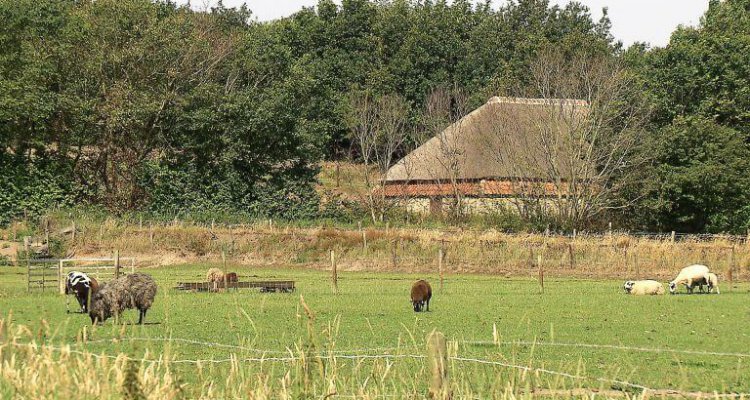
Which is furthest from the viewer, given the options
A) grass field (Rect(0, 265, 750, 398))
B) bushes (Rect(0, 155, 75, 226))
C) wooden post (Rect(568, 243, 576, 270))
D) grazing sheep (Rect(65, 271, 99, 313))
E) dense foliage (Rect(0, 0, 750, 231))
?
dense foliage (Rect(0, 0, 750, 231))

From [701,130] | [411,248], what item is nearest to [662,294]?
[411,248]

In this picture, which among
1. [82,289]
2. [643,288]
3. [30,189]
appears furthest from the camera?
[30,189]

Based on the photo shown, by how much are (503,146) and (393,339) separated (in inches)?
1675

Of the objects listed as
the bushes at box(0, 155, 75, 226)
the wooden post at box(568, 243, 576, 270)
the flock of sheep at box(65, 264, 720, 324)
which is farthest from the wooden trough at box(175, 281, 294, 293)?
the bushes at box(0, 155, 75, 226)

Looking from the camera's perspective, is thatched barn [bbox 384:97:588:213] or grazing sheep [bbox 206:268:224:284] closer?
grazing sheep [bbox 206:268:224:284]

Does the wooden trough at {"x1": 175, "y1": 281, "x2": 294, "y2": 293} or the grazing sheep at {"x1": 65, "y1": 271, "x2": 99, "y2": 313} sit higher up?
the grazing sheep at {"x1": 65, "y1": 271, "x2": 99, "y2": 313}

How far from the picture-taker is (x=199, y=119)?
5631 cm

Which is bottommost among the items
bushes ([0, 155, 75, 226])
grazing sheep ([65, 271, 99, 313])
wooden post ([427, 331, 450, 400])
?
grazing sheep ([65, 271, 99, 313])

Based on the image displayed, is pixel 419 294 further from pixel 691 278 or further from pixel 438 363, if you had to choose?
pixel 438 363

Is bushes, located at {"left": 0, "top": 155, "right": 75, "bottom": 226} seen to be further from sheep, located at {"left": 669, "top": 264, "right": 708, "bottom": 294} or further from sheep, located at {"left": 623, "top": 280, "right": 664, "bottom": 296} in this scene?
sheep, located at {"left": 669, "top": 264, "right": 708, "bottom": 294}

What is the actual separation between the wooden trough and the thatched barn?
2538cm

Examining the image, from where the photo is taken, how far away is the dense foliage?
54.0 m

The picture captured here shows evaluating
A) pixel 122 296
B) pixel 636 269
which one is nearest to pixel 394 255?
pixel 636 269

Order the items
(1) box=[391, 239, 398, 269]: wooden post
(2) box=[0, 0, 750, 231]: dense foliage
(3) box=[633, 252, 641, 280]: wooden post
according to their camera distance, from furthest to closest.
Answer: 1. (2) box=[0, 0, 750, 231]: dense foliage
2. (1) box=[391, 239, 398, 269]: wooden post
3. (3) box=[633, 252, 641, 280]: wooden post
